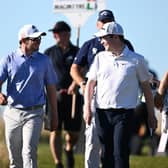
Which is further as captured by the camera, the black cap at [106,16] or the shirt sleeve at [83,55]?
the shirt sleeve at [83,55]

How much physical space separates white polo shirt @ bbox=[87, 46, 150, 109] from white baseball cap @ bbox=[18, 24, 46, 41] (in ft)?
2.99

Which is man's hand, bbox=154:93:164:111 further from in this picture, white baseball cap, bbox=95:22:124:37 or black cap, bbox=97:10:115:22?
black cap, bbox=97:10:115:22

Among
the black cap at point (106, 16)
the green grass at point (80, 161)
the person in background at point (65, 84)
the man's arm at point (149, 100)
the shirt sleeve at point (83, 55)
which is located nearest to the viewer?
the man's arm at point (149, 100)

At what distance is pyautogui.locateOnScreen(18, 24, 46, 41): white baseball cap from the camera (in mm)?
14141

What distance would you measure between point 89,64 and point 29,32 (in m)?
1.16

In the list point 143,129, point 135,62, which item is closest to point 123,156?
point 135,62

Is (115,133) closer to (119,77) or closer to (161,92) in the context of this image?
(119,77)

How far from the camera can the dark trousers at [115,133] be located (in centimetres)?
1356

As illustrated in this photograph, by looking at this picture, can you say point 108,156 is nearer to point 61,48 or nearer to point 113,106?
Result: point 113,106

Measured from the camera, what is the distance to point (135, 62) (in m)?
13.6

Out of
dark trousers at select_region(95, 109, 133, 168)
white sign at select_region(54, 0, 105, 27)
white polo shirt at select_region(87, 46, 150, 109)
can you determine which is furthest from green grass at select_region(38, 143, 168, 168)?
white polo shirt at select_region(87, 46, 150, 109)

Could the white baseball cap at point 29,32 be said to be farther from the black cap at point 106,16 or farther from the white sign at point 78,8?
the white sign at point 78,8

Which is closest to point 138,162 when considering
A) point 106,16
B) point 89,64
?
point 89,64

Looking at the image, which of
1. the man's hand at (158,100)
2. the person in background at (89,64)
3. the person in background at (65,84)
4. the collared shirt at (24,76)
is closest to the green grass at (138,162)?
the person in background at (65,84)
